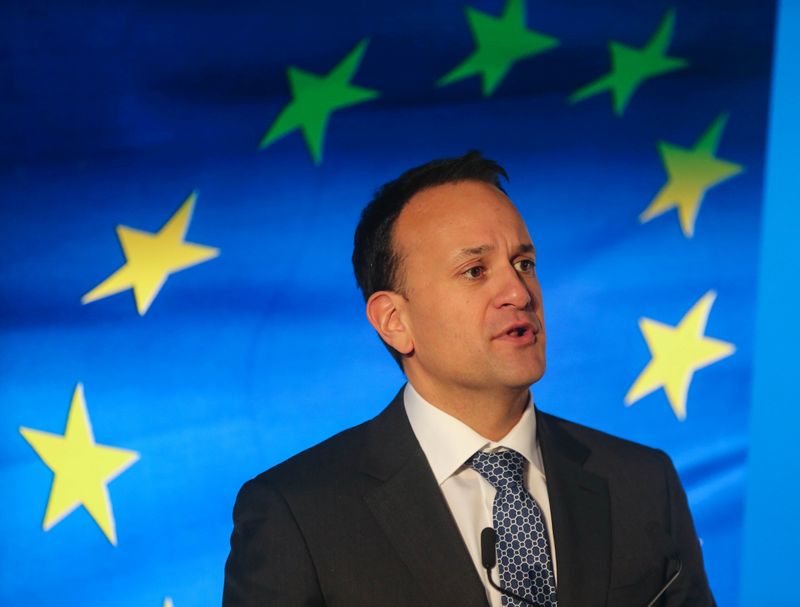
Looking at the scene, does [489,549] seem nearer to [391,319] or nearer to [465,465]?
[465,465]

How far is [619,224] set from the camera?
258 cm

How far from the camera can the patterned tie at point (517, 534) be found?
1.60 metres

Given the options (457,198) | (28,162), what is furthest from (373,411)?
(28,162)

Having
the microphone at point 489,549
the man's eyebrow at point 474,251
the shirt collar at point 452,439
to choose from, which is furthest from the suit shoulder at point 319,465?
the man's eyebrow at point 474,251

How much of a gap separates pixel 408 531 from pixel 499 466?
0.63 feet

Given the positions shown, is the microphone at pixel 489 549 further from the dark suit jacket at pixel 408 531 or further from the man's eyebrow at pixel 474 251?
the man's eyebrow at pixel 474 251

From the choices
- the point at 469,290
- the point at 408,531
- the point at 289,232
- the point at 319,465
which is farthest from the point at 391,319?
the point at 289,232

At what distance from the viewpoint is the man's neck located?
1718 millimetres

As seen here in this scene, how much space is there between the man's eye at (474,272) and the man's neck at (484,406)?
19 cm

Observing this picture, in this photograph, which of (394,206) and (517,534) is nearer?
(517,534)

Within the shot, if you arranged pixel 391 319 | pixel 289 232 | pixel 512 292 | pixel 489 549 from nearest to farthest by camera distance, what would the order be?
pixel 489 549 < pixel 512 292 < pixel 391 319 < pixel 289 232

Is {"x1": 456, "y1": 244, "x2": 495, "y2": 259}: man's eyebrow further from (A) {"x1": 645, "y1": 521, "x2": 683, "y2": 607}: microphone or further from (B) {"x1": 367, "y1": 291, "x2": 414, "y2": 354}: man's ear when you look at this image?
(A) {"x1": 645, "y1": 521, "x2": 683, "y2": 607}: microphone

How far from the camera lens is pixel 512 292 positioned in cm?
167

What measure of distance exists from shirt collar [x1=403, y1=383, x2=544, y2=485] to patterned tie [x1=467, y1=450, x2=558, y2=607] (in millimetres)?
20
